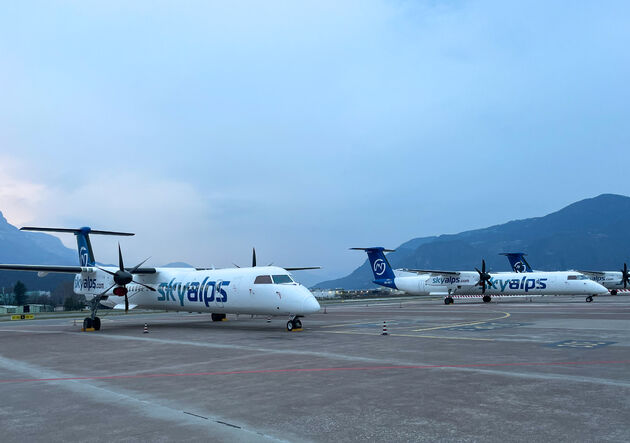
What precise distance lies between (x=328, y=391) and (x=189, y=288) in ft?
59.0

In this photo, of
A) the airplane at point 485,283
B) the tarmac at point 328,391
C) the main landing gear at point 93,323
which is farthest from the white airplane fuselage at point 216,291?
the airplane at point 485,283

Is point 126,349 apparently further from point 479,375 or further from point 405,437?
point 405,437

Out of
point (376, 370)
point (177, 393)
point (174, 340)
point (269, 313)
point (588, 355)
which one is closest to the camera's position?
point (177, 393)

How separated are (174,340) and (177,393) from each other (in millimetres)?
10573

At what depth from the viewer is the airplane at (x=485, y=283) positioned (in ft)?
151

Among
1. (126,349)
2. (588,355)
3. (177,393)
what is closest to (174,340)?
(126,349)

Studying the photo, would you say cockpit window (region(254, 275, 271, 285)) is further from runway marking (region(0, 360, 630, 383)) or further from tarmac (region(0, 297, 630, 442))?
runway marking (region(0, 360, 630, 383))

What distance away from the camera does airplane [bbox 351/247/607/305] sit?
4594cm

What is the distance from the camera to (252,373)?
11219 mm

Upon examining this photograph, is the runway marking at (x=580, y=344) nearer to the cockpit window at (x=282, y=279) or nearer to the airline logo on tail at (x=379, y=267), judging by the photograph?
the cockpit window at (x=282, y=279)

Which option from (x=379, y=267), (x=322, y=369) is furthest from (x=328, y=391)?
(x=379, y=267)

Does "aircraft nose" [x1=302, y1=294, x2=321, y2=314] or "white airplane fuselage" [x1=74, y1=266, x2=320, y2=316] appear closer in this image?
"aircraft nose" [x1=302, y1=294, x2=321, y2=314]

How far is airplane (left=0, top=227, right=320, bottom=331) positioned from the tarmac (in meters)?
4.03

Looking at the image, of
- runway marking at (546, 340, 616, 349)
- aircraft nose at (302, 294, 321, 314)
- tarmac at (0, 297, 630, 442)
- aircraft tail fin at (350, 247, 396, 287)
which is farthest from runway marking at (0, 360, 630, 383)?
aircraft tail fin at (350, 247, 396, 287)
